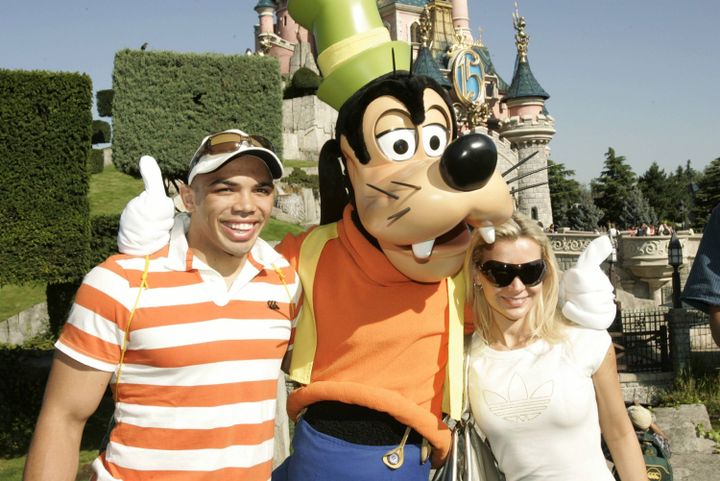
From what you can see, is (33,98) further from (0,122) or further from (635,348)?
(635,348)

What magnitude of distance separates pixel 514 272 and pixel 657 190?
2033 inches

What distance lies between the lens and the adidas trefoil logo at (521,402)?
255 cm

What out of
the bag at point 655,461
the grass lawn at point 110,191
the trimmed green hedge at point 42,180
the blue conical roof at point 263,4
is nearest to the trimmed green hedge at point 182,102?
the trimmed green hedge at point 42,180

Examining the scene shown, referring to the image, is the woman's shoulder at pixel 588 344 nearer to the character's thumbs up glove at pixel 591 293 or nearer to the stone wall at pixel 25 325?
the character's thumbs up glove at pixel 591 293

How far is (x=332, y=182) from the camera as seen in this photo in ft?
9.77

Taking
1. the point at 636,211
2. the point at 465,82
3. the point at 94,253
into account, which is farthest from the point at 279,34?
the point at 94,253

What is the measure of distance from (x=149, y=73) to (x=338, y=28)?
8348mm

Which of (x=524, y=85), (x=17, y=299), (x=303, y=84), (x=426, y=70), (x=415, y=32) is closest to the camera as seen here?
(x=426, y=70)

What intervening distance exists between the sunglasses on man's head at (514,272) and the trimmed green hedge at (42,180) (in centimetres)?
705

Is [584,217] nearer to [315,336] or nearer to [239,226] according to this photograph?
[315,336]

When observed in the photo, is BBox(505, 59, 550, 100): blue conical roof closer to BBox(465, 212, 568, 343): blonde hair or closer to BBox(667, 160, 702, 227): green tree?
BBox(667, 160, 702, 227): green tree

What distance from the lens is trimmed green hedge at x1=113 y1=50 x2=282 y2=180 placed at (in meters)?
10.2

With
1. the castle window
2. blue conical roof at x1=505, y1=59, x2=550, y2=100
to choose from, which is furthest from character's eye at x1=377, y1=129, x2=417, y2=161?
the castle window

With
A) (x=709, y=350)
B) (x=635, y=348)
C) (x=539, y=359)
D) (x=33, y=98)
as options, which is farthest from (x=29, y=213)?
(x=709, y=350)
